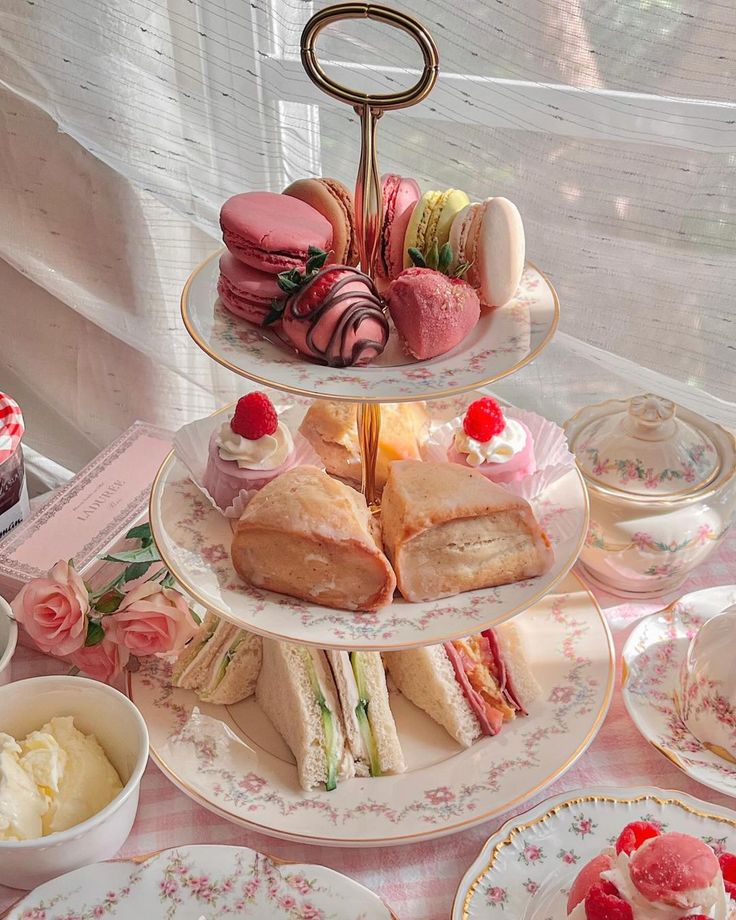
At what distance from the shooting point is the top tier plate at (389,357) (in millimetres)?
892

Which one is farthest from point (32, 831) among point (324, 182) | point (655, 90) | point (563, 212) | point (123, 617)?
point (655, 90)

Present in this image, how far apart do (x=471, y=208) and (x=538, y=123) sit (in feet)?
1.12

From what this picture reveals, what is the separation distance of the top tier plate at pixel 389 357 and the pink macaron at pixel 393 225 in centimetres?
9

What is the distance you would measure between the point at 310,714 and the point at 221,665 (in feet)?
0.50

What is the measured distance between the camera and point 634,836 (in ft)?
3.03

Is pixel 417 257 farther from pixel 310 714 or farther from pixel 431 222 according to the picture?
pixel 310 714

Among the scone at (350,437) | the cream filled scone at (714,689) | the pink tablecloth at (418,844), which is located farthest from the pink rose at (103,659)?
the cream filled scone at (714,689)

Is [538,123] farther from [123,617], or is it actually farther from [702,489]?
[123,617]

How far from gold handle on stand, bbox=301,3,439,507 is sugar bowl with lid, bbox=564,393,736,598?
0.40 meters

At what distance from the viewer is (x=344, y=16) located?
2.83 feet

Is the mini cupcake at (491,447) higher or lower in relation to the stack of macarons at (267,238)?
lower

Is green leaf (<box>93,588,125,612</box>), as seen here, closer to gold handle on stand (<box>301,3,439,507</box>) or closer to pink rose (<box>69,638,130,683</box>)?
pink rose (<box>69,638,130,683</box>)

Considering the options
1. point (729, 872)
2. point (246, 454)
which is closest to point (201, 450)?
point (246, 454)

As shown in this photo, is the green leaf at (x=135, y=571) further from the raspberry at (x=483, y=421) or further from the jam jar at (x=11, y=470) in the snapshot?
the raspberry at (x=483, y=421)
